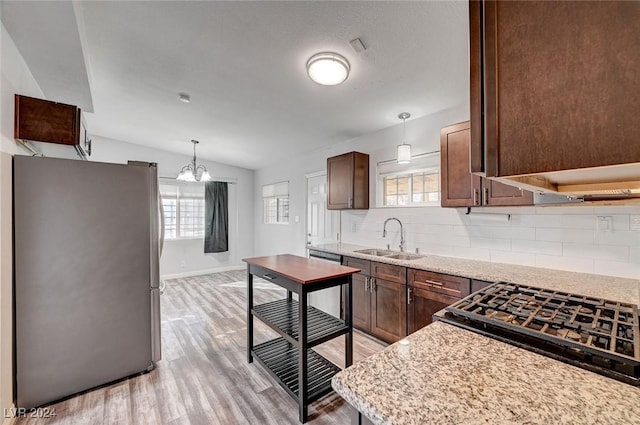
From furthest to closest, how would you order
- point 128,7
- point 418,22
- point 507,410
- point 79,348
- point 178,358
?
point 178,358 < point 79,348 < point 128,7 < point 418,22 < point 507,410

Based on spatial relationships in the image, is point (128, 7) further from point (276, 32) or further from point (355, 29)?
point (355, 29)

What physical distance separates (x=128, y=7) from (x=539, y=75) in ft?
8.36

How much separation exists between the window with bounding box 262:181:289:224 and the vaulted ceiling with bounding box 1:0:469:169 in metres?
2.07

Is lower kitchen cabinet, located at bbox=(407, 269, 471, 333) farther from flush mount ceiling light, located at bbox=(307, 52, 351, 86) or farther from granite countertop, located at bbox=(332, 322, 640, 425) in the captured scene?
flush mount ceiling light, located at bbox=(307, 52, 351, 86)

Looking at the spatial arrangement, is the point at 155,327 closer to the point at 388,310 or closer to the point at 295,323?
the point at 295,323

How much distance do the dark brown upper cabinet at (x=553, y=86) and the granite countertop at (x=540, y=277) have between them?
1.75m

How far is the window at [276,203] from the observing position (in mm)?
Answer: 5630

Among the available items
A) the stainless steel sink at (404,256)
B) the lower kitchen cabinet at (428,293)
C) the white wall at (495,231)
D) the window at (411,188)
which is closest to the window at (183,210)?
the white wall at (495,231)

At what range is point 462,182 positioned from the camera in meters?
A: 2.48

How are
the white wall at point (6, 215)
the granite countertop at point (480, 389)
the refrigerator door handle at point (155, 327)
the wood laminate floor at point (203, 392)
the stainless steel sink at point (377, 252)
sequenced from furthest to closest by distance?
the stainless steel sink at point (377, 252) < the refrigerator door handle at point (155, 327) < the wood laminate floor at point (203, 392) < the white wall at point (6, 215) < the granite countertop at point (480, 389)

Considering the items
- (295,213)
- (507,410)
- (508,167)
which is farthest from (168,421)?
(295,213)

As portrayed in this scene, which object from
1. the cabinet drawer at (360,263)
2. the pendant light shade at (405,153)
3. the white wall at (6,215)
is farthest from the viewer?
the cabinet drawer at (360,263)

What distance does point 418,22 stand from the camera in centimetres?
175

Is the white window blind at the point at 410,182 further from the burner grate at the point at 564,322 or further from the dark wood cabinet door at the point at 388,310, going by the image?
the burner grate at the point at 564,322
